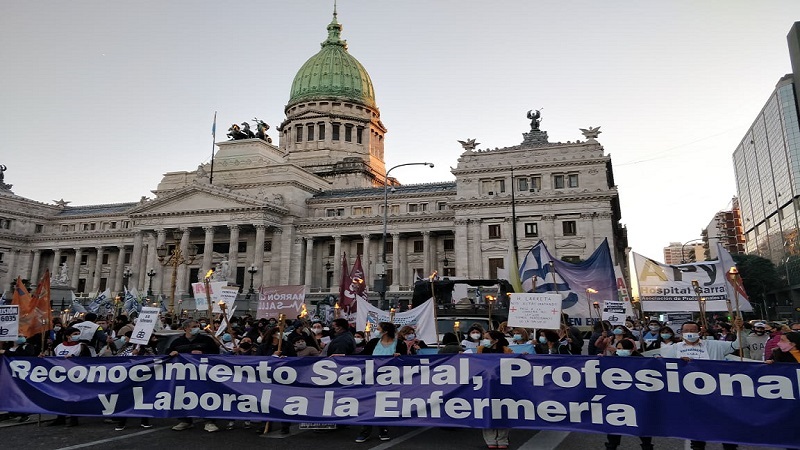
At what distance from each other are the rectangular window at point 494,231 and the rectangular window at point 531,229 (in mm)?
2610

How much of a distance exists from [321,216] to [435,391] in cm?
5645

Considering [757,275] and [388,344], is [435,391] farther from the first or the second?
[757,275]

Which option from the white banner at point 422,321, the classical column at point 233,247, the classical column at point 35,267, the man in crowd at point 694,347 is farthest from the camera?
the classical column at point 35,267

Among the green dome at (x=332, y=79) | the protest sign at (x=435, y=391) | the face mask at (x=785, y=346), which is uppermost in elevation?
Result: the green dome at (x=332, y=79)

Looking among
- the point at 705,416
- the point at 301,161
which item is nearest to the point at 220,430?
the point at 705,416

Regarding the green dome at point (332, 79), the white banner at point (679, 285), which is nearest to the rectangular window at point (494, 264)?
the white banner at point (679, 285)

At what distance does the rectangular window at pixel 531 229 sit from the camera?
51281 millimetres

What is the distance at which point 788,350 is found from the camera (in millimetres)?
8344

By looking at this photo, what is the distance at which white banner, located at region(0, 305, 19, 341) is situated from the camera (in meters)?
11.2

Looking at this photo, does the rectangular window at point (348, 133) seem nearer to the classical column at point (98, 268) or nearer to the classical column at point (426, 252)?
the classical column at point (426, 252)

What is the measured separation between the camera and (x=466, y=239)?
2063 inches

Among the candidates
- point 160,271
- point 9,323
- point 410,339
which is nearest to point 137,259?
point 160,271

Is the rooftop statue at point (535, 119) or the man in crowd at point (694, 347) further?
the rooftop statue at point (535, 119)

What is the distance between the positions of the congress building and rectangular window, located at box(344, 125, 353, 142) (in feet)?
0.62
